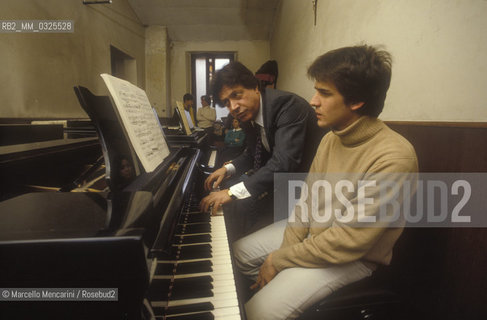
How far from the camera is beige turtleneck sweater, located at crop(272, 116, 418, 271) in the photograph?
97 cm

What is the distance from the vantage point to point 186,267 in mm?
886

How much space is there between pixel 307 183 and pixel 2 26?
4.06 metres

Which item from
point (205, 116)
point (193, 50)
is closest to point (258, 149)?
point (205, 116)

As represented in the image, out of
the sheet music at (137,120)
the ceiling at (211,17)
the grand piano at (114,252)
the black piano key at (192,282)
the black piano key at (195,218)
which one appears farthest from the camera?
the ceiling at (211,17)

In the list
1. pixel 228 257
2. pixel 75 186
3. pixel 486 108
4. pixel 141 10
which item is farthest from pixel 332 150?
pixel 141 10

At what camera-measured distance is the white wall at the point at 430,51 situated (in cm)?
103

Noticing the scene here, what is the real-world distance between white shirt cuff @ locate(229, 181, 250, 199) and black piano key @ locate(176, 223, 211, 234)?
29cm

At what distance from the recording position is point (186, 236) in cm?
109

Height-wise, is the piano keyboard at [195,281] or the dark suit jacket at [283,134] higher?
the dark suit jacket at [283,134]

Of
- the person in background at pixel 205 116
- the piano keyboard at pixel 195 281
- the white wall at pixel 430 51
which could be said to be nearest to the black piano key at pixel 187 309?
the piano keyboard at pixel 195 281

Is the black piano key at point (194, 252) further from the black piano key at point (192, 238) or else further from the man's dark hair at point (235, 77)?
the man's dark hair at point (235, 77)

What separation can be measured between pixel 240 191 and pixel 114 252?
39.5 inches

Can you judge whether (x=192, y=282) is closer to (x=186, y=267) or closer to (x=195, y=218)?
(x=186, y=267)

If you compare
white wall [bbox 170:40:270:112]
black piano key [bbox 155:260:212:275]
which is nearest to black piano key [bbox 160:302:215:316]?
black piano key [bbox 155:260:212:275]
